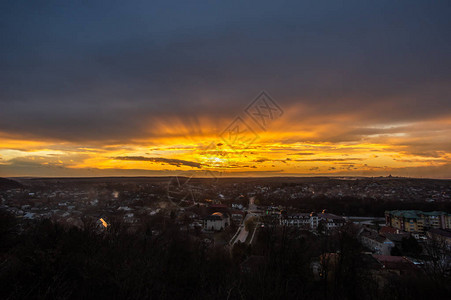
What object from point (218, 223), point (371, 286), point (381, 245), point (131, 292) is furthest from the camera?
point (218, 223)

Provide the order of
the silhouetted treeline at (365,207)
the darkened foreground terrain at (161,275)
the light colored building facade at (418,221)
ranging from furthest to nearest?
the silhouetted treeline at (365,207), the light colored building facade at (418,221), the darkened foreground terrain at (161,275)

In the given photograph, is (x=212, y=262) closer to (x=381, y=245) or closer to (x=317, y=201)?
(x=381, y=245)

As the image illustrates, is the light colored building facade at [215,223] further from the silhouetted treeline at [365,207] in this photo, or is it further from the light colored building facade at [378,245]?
the silhouetted treeline at [365,207]

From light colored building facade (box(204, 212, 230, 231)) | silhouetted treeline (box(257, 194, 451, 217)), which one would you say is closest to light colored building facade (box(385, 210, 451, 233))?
silhouetted treeline (box(257, 194, 451, 217))

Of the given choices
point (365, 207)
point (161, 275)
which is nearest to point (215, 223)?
point (161, 275)

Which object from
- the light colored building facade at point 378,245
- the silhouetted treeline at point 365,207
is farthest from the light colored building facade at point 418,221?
the light colored building facade at point 378,245

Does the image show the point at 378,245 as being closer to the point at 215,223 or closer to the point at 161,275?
the point at 215,223

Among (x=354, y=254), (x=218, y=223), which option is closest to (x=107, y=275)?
(x=354, y=254)

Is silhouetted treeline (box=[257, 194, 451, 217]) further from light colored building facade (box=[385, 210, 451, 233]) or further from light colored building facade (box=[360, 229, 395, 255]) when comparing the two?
light colored building facade (box=[360, 229, 395, 255])

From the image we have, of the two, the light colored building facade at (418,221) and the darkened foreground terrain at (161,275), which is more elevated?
the darkened foreground terrain at (161,275)
